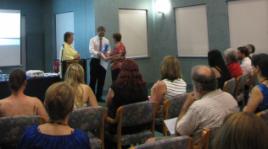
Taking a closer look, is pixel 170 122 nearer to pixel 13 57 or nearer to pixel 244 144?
pixel 244 144

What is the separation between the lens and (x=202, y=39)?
28.8 ft

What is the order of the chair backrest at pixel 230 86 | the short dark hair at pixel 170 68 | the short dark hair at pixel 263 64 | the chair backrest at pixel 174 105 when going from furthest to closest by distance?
the chair backrest at pixel 230 86, the short dark hair at pixel 170 68, the chair backrest at pixel 174 105, the short dark hair at pixel 263 64

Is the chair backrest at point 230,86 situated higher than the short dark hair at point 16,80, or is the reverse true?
the short dark hair at point 16,80

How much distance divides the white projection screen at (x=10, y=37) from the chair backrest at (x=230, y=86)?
6.21 metres

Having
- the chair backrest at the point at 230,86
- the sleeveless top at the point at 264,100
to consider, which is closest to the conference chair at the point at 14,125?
the sleeveless top at the point at 264,100

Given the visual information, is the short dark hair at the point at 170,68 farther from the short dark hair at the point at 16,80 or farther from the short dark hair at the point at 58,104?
the short dark hair at the point at 58,104

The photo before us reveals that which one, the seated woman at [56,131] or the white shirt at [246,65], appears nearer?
the seated woman at [56,131]

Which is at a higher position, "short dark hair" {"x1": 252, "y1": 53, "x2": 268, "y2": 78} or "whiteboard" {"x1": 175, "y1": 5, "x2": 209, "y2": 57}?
"whiteboard" {"x1": 175, "y1": 5, "x2": 209, "y2": 57}

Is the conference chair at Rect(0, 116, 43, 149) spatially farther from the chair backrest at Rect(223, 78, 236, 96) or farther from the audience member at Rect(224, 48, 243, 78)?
the audience member at Rect(224, 48, 243, 78)

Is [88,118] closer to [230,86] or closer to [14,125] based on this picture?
[14,125]

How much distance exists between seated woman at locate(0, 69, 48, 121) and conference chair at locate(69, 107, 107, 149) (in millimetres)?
259

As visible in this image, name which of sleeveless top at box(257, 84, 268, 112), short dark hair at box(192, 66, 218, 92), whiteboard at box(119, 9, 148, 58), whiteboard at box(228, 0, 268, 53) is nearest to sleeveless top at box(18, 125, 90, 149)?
short dark hair at box(192, 66, 218, 92)

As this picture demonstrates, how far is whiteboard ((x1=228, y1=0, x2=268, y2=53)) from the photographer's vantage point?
752 centimetres

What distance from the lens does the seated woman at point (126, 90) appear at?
A: 3350 millimetres
